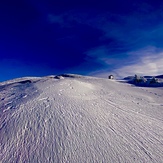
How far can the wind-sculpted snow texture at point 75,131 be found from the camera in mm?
3164

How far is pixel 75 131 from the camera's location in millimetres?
3920

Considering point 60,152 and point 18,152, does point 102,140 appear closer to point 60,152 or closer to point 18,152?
point 60,152

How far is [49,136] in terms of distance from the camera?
369 centimetres

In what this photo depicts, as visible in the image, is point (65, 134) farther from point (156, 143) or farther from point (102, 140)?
point (156, 143)

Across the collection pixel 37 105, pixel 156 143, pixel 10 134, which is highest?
pixel 37 105

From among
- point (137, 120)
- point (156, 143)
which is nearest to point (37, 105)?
point (137, 120)

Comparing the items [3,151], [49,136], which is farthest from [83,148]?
[3,151]

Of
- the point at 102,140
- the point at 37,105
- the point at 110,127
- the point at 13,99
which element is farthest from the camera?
the point at 13,99

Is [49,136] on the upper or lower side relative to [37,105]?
lower

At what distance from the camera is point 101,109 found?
533 cm

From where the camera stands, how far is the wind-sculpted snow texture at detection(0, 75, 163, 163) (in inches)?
125

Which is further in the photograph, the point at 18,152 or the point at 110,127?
the point at 110,127

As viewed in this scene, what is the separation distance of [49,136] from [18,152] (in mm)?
688

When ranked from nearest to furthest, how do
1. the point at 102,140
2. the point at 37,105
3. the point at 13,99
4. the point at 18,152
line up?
the point at 18,152
the point at 102,140
the point at 37,105
the point at 13,99
